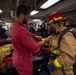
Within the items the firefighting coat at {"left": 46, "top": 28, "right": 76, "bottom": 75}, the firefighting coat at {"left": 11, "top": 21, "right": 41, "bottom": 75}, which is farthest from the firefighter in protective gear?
the firefighting coat at {"left": 11, "top": 21, "right": 41, "bottom": 75}

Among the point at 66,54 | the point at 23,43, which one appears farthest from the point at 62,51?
the point at 23,43

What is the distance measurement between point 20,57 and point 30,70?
28cm

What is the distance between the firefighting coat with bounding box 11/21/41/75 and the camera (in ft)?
5.77

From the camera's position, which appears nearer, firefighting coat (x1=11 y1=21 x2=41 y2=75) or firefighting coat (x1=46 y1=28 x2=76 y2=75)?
firefighting coat (x1=46 y1=28 x2=76 y2=75)

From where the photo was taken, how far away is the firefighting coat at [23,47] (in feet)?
5.77

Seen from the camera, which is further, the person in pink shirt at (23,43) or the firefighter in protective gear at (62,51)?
the person in pink shirt at (23,43)

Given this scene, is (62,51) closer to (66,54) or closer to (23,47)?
(66,54)

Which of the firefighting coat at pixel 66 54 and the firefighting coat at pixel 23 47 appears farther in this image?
the firefighting coat at pixel 23 47

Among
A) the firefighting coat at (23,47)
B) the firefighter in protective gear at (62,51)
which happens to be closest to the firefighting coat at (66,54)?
the firefighter in protective gear at (62,51)

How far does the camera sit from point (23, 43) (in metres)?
1.76

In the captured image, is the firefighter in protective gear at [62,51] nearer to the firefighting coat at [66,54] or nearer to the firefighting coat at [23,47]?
the firefighting coat at [66,54]

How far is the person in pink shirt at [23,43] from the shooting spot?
1763 mm

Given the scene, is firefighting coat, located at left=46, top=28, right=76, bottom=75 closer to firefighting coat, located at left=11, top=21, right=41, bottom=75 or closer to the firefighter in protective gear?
the firefighter in protective gear

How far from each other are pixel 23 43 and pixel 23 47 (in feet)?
0.34
